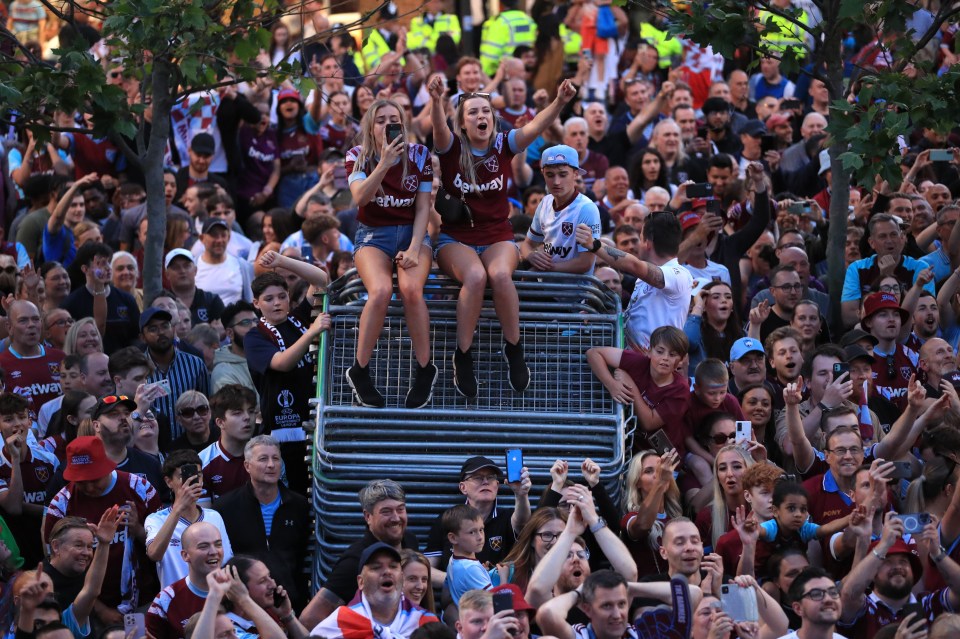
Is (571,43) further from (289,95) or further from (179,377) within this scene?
(179,377)

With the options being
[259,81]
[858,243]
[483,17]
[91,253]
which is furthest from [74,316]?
[483,17]

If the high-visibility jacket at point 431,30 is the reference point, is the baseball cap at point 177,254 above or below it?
below

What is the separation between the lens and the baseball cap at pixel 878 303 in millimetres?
12719

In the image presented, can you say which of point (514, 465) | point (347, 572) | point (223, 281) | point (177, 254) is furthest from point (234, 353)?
point (347, 572)

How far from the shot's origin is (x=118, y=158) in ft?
53.8

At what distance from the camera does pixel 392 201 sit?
Answer: 10.7 metres

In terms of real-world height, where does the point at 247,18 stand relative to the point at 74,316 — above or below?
above

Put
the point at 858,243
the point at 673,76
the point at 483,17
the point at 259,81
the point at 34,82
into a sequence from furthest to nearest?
the point at 483,17
the point at 673,76
the point at 259,81
the point at 858,243
the point at 34,82

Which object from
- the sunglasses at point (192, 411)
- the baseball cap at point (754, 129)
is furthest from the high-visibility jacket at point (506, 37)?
the sunglasses at point (192, 411)

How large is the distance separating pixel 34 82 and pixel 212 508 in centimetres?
311

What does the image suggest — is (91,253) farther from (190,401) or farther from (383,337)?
(383,337)

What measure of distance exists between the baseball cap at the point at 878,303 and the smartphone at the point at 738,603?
433 cm

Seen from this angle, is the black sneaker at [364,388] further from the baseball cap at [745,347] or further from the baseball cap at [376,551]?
the baseball cap at [745,347]

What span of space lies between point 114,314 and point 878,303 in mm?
5746
